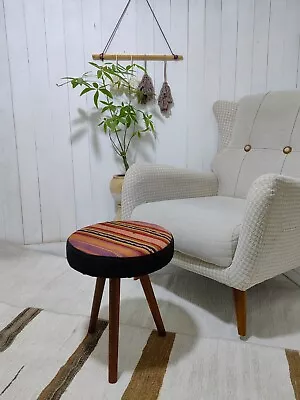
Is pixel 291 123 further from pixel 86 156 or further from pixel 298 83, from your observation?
pixel 86 156

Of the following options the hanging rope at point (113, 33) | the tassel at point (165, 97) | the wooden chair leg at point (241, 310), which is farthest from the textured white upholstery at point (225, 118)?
the wooden chair leg at point (241, 310)

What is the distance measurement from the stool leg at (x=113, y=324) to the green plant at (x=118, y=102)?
102 cm

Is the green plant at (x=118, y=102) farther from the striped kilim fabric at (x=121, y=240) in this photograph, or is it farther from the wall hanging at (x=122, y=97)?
the striped kilim fabric at (x=121, y=240)

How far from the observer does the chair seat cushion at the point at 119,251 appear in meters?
1.01

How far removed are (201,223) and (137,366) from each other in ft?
1.65

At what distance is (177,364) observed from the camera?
116 centimetres

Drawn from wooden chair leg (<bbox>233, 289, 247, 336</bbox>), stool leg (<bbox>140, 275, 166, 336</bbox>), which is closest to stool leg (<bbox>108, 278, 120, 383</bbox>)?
stool leg (<bbox>140, 275, 166, 336</bbox>)

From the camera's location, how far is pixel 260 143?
5.68 ft

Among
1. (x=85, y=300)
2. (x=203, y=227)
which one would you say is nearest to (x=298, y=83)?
(x=203, y=227)

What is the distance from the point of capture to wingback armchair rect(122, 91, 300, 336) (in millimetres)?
1159

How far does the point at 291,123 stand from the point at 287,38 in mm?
578

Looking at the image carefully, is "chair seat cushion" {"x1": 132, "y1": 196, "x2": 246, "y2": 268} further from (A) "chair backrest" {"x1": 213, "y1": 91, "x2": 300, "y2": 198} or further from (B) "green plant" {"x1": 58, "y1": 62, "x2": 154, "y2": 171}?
(B) "green plant" {"x1": 58, "y1": 62, "x2": 154, "y2": 171}

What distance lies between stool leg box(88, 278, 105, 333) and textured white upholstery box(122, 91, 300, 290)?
0.34 m

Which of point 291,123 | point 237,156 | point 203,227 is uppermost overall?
point 291,123
